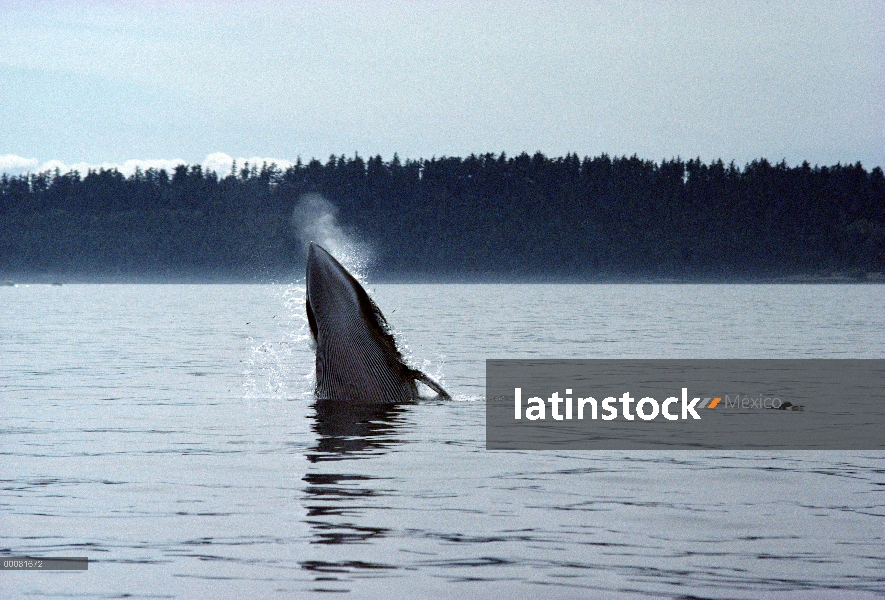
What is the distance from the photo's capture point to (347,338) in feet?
52.0

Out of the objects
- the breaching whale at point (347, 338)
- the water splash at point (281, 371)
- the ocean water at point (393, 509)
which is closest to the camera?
the ocean water at point (393, 509)

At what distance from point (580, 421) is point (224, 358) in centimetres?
1498

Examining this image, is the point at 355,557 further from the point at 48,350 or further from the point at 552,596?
the point at 48,350

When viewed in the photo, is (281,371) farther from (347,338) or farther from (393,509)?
(393,509)

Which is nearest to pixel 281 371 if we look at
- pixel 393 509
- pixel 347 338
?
pixel 347 338

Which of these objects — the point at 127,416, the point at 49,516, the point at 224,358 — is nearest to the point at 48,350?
the point at 224,358

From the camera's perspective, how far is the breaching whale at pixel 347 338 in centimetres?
1571

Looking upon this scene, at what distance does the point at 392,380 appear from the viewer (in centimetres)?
1684

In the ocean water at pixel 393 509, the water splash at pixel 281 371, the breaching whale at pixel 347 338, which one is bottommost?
the ocean water at pixel 393 509

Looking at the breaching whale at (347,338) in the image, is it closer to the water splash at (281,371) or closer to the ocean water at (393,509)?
the ocean water at (393,509)

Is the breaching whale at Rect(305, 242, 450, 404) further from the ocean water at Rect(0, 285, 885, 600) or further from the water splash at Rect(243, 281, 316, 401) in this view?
the water splash at Rect(243, 281, 316, 401)

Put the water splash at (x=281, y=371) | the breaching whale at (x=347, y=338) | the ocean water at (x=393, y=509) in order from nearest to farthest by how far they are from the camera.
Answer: the ocean water at (x=393, y=509) → the breaching whale at (x=347, y=338) → the water splash at (x=281, y=371)

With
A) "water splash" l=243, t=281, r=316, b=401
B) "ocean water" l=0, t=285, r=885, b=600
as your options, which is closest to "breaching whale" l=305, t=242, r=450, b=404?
"ocean water" l=0, t=285, r=885, b=600

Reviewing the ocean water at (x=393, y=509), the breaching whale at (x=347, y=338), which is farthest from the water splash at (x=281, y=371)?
the breaching whale at (x=347, y=338)
